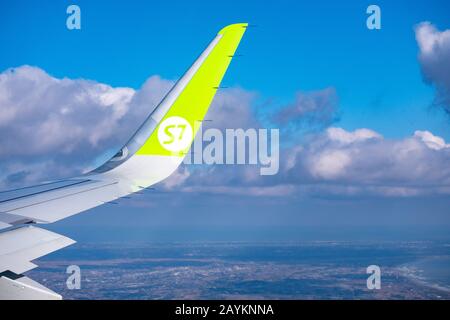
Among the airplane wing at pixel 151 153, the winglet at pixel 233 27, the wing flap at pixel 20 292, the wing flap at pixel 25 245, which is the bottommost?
the wing flap at pixel 20 292

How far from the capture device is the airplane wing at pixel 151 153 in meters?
5.05

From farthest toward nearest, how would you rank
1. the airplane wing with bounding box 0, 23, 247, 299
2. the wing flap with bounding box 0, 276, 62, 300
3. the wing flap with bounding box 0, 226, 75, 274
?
the airplane wing with bounding box 0, 23, 247, 299, the wing flap with bounding box 0, 226, 75, 274, the wing flap with bounding box 0, 276, 62, 300

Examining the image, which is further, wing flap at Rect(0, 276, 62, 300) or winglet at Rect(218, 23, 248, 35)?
winglet at Rect(218, 23, 248, 35)

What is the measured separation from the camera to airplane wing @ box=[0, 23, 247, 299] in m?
5.05

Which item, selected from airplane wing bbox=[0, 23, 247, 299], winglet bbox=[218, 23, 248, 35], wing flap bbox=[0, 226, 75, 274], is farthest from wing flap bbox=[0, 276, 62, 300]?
winglet bbox=[218, 23, 248, 35]

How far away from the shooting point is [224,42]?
5586 mm

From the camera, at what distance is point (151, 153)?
5801 millimetres

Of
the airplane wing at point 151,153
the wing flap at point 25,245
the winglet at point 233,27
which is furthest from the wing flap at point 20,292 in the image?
the winglet at point 233,27

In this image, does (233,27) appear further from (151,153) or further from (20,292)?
(20,292)

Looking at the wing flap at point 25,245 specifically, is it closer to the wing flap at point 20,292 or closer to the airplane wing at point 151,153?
the wing flap at point 20,292

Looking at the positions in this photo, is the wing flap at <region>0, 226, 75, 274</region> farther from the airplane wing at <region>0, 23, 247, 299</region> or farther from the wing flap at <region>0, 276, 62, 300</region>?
the airplane wing at <region>0, 23, 247, 299</region>

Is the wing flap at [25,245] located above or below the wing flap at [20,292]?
above
